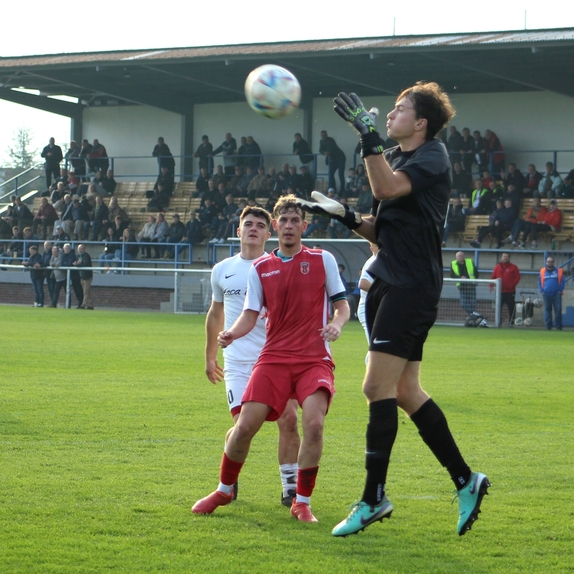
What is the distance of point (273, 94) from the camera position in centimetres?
734

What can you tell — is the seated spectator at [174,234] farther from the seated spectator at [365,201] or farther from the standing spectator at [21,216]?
the standing spectator at [21,216]

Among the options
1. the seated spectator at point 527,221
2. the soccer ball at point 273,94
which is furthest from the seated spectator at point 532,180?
the soccer ball at point 273,94

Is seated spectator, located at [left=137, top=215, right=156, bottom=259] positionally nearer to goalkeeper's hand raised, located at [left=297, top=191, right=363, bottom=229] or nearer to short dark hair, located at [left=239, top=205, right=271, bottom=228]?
short dark hair, located at [left=239, top=205, right=271, bottom=228]

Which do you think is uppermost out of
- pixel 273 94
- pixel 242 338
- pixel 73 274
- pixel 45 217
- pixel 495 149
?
pixel 495 149

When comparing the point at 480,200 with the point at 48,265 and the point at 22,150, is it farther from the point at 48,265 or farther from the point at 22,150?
the point at 22,150

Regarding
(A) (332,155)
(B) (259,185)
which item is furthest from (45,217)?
(A) (332,155)

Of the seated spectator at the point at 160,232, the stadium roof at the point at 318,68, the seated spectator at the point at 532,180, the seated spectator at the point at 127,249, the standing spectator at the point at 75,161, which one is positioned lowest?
the seated spectator at the point at 127,249

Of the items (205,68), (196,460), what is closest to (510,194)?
(205,68)

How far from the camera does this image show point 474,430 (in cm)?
857

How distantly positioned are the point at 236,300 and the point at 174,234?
25.8 meters

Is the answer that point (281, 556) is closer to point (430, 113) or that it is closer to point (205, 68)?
point (430, 113)

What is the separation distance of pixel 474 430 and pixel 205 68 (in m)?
25.2

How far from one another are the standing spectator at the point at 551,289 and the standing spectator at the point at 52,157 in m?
20.7

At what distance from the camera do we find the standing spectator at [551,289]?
2428 cm
